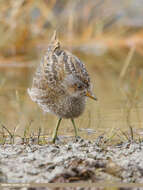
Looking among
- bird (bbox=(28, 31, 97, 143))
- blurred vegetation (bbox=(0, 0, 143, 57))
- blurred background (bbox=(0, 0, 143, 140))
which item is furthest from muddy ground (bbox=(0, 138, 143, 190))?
blurred vegetation (bbox=(0, 0, 143, 57))

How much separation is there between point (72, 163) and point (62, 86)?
159cm

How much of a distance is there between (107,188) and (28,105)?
391 cm

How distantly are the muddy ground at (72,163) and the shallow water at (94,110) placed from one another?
2.47 feet

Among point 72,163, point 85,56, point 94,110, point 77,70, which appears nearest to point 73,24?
point 85,56

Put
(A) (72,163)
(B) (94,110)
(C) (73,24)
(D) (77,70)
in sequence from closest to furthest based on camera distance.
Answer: (A) (72,163) → (D) (77,70) → (B) (94,110) → (C) (73,24)

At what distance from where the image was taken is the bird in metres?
5.79

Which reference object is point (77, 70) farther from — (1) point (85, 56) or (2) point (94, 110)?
(1) point (85, 56)

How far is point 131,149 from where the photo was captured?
15.9 feet

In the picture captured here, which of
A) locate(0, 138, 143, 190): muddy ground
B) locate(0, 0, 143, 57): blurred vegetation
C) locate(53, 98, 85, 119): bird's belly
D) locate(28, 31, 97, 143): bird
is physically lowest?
locate(0, 138, 143, 190): muddy ground

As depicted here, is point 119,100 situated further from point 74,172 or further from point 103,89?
point 74,172

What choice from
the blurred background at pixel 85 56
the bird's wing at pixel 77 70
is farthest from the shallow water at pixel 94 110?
the bird's wing at pixel 77 70

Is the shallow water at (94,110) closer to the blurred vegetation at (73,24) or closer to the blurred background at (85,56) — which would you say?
the blurred background at (85,56)

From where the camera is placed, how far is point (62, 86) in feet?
19.3

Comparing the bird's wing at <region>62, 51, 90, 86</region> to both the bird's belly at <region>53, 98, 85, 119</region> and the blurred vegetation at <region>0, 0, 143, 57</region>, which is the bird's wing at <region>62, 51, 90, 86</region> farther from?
the blurred vegetation at <region>0, 0, 143, 57</region>
